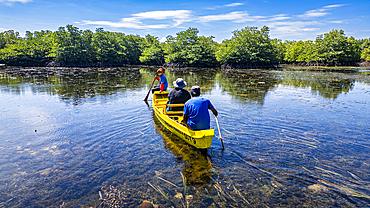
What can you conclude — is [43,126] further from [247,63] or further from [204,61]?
[204,61]

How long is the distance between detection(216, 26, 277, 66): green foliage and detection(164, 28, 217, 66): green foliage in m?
5.83

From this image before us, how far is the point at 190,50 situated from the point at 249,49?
15.9m

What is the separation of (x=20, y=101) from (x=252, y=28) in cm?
5094

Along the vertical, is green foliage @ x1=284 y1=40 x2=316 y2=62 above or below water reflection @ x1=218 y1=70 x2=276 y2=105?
above

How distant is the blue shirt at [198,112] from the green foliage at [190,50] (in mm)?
49513

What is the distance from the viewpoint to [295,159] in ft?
18.9

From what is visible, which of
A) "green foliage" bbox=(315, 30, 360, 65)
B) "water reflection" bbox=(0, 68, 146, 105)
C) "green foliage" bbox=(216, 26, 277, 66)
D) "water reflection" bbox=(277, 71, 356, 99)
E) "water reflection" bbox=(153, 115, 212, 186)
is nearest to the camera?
"water reflection" bbox=(153, 115, 212, 186)

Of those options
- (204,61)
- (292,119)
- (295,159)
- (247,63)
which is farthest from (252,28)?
(295,159)

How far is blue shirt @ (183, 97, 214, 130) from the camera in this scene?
6004 millimetres

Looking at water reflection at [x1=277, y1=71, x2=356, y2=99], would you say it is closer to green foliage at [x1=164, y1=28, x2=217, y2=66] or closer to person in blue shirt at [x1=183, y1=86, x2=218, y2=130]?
person in blue shirt at [x1=183, y1=86, x2=218, y2=130]

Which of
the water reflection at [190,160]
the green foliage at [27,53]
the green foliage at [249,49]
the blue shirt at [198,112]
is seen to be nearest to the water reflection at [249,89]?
the water reflection at [190,160]

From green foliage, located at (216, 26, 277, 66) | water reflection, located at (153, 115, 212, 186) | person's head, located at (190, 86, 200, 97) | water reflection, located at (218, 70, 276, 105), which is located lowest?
water reflection, located at (153, 115, 212, 186)

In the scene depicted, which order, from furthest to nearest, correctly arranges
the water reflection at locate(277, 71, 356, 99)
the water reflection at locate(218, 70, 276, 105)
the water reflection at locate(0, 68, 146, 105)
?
the water reflection at locate(277, 71, 356, 99) → the water reflection at locate(0, 68, 146, 105) → the water reflection at locate(218, 70, 276, 105)

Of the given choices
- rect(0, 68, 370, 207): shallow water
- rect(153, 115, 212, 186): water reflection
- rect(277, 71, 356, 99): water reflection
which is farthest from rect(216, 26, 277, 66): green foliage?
rect(153, 115, 212, 186): water reflection
